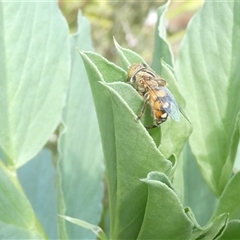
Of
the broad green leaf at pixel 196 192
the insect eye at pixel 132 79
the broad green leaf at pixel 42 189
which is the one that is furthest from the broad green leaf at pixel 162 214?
the broad green leaf at pixel 42 189

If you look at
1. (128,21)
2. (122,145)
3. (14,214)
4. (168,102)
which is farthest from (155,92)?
(128,21)

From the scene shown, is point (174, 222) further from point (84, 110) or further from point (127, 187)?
point (84, 110)

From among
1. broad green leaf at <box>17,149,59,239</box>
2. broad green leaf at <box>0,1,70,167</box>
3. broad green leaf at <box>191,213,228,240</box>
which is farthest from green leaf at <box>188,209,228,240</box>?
broad green leaf at <box>17,149,59,239</box>

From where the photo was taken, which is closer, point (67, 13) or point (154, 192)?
point (154, 192)

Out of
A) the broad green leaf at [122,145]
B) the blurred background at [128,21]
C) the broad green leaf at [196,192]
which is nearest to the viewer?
the broad green leaf at [122,145]

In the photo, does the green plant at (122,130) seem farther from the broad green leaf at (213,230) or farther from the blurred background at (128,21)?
the blurred background at (128,21)

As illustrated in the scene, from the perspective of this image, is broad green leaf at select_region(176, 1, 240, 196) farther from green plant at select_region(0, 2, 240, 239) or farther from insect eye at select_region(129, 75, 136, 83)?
insect eye at select_region(129, 75, 136, 83)

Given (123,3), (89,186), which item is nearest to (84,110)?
(89,186)
